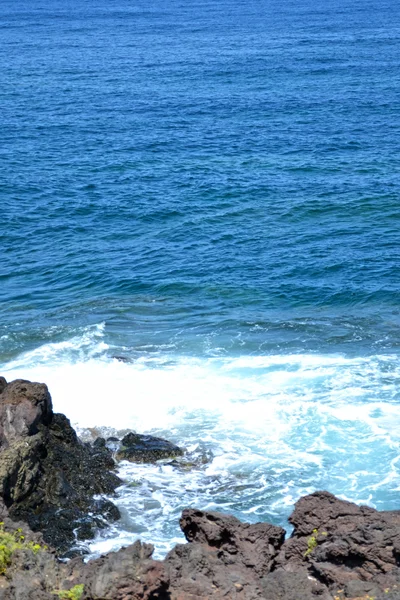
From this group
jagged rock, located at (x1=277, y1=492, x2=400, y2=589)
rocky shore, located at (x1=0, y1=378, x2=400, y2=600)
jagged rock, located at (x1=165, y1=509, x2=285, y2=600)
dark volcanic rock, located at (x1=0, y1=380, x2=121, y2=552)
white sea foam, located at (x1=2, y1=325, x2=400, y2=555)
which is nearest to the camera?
rocky shore, located at (x1=0, y1=378, x2=400, y2=600)

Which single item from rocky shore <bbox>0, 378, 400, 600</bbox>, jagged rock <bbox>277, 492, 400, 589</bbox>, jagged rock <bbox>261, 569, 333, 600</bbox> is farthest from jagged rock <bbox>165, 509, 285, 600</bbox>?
jagged rock <bbox>277, 492, 400, 589</bbox>

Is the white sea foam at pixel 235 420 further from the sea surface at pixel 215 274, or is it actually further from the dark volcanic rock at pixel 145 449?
the dark volcanic rock at pixel 145 449

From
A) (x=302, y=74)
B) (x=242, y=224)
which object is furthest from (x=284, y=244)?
(x=302, y=74)

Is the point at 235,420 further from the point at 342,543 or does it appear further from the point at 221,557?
the point at 342,543

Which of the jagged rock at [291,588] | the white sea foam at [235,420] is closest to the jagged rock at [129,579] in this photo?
the jagged rock at [291,588]

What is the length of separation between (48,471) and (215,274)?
69.0 ft

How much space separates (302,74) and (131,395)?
2652 inches

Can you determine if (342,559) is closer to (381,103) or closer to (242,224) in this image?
(242,224)

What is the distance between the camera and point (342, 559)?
1756 cm

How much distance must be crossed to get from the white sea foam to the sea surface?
0.27 feet

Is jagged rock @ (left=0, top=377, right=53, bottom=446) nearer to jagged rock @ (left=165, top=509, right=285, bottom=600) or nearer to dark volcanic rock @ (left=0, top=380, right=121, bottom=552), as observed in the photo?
dark volcanic rock @ (left=0, top=380, right=121, bottom=552)

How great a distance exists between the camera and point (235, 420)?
30.8 metres

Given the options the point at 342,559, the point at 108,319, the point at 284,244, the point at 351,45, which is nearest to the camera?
the point at 342,559

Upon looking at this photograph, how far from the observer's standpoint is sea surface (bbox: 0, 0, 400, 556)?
1117 inches
